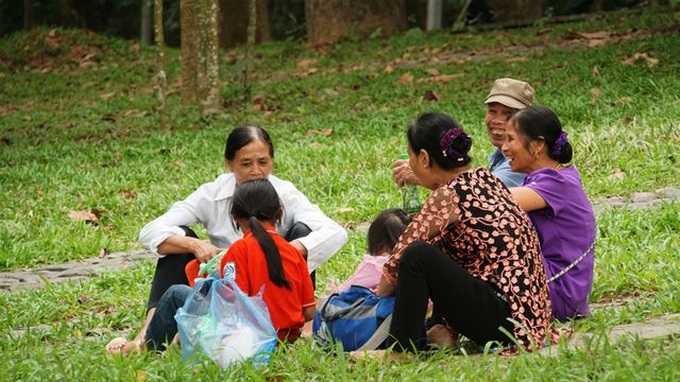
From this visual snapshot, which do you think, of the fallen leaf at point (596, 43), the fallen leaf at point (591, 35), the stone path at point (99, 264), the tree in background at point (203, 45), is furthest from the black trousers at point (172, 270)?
the fallen leaf at point (591, 35)

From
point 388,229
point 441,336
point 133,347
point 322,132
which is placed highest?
point 388,229

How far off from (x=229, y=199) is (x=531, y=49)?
9783 mm

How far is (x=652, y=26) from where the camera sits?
15078 mm

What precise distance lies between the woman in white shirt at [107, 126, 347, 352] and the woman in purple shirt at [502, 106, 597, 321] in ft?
3.59

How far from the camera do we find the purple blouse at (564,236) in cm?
527

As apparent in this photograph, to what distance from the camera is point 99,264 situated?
8320 mm

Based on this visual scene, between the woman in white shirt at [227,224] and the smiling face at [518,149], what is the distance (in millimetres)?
1020

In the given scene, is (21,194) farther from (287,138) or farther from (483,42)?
(483,42)

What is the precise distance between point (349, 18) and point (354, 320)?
1338cm

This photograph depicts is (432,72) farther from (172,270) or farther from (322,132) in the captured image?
(172,270)

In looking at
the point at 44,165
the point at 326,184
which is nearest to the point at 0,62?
the point at 44,165

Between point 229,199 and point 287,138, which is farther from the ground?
point 229,199

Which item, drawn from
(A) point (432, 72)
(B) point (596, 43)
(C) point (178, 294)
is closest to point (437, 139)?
(C) point (178, 294)

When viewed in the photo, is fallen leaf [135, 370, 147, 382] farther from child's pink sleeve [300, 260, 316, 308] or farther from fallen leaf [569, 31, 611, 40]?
fallen leaf [569, 31, 611, 40]
